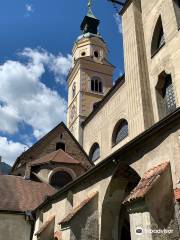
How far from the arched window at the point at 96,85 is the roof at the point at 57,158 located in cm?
1589

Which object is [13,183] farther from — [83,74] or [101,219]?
[83,74]

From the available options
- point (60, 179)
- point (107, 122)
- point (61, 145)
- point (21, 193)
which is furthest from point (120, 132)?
point (21, 193)

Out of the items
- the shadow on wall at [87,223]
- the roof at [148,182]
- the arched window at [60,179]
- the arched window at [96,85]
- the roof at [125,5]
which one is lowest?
the shadow on wall at [87,223]

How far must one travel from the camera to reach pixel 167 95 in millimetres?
13992

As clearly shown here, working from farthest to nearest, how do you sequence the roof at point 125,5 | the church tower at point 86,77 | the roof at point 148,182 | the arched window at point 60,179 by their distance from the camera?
1. the church tower at point 86,77
2. the arched window at point 60,179
3. the roof at point 125,5
4. the roof at point 148,182

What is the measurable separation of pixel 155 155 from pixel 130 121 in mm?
7904

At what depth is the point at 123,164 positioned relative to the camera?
846 centimetres

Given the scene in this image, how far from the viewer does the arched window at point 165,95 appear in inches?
537

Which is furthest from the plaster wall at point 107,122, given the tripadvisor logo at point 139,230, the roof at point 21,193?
the tripadvisor logo at point 139,230

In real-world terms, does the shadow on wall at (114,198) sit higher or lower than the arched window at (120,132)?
lower

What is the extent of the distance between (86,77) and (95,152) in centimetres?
1323

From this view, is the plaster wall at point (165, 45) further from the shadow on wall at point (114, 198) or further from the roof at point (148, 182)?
the roof at point (148, 182)

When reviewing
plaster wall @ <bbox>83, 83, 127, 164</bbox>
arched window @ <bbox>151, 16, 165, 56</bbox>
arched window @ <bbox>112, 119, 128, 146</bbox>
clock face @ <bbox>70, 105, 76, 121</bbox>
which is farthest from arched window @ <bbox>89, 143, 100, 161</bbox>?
arched window @ <bbox>151, 16, 165, 56</bbox>

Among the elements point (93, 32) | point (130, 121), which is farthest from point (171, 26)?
point (93, 32)
